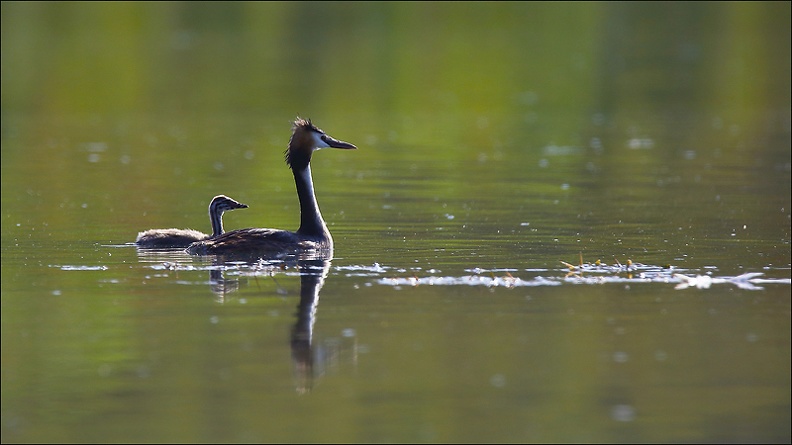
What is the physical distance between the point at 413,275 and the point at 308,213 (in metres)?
2.43

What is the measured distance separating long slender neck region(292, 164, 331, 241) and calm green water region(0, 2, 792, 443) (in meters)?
0.39

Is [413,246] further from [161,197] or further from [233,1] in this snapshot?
[233,1]

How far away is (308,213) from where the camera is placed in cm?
1491

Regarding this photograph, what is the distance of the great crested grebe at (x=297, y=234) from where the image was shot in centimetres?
1409

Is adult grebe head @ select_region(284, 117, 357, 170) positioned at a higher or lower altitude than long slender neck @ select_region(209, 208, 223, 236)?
higher

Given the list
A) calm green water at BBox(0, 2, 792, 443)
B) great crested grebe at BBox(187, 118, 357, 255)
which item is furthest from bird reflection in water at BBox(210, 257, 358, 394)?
great crested grebe at BBox(187, 118, 357, 255)

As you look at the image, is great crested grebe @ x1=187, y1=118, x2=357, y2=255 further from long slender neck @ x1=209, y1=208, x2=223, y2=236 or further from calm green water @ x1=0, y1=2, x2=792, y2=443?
long slender neck @ x1=209, y1=208, x2=223, y2=236

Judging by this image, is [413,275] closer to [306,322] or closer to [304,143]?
[306,322]

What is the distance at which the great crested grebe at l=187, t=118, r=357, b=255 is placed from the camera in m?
14.1

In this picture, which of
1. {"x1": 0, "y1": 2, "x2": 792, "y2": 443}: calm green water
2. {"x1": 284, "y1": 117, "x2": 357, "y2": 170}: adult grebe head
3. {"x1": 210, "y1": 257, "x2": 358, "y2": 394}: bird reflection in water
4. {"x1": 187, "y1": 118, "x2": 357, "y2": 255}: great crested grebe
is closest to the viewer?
{"x1": 0, "y1": 2, "x2": 792, "y2": 443}: calm green water

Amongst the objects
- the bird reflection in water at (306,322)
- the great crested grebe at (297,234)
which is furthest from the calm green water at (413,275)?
the great crested grebe at (297,234)

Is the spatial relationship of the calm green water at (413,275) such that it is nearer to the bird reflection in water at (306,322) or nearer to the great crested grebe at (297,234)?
the bird reflection in water at (306,322)

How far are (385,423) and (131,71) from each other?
1605 inches

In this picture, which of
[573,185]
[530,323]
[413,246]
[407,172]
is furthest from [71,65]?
[530,323]
